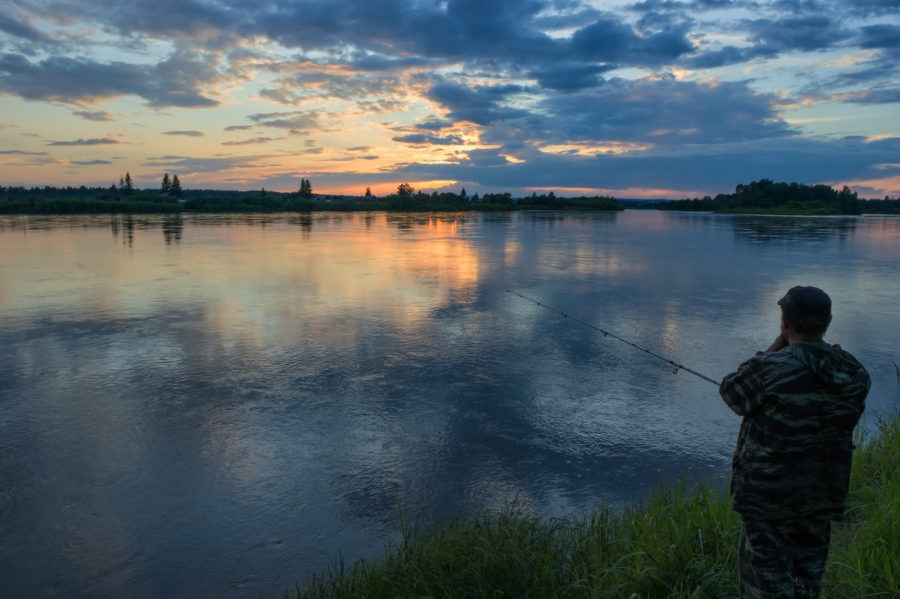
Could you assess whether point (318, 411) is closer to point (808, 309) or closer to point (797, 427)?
point (797, 427)

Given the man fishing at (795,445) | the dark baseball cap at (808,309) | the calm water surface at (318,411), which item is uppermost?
the dark baseball cap at (808,309)

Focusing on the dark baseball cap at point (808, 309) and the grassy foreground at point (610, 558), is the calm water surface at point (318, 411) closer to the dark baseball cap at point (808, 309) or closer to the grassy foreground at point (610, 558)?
the grassy foreground at point (610, 558)

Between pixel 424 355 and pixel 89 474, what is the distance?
5.11m

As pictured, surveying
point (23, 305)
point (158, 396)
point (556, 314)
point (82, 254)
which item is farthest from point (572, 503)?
point (82, 254)

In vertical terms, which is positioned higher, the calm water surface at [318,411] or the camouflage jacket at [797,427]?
the camouflage jacket at [797,427]

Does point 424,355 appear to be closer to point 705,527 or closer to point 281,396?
point 281,396

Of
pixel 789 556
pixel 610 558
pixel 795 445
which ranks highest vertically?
pixel 795 445

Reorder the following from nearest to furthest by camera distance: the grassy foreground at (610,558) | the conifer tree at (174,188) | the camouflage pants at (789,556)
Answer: the camouflage pants at (789,556), the grassy foreground at (610,558), the conifer tree at (174,188)

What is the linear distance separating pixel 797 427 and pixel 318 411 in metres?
5.62

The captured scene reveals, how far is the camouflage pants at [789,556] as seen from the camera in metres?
2.76

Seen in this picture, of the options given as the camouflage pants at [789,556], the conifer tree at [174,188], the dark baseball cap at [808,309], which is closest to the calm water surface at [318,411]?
the camouflage pants at [789,556]

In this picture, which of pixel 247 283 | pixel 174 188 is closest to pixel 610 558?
pixel 247 283

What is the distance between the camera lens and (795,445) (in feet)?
8.77

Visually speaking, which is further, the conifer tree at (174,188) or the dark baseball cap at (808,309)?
the conifer tree at (174,188)
